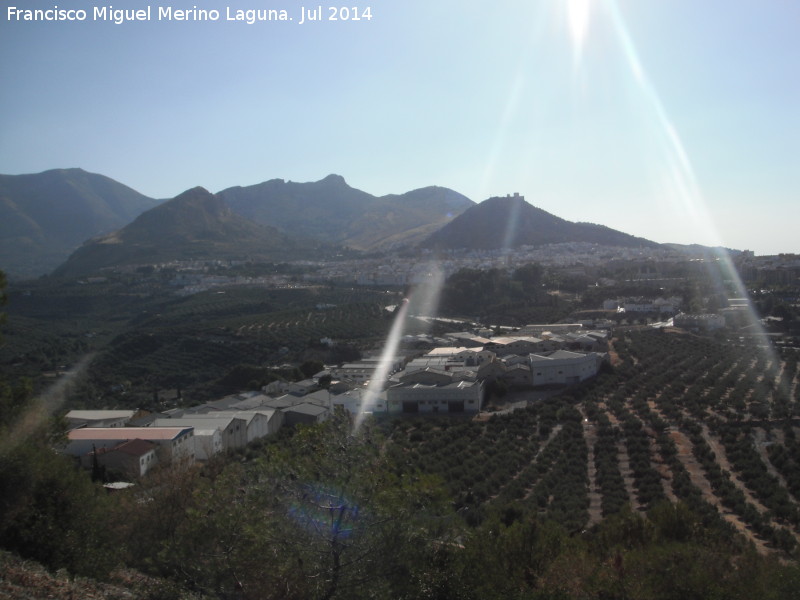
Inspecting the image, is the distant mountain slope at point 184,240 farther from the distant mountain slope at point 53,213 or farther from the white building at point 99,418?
the white building at point 99,418

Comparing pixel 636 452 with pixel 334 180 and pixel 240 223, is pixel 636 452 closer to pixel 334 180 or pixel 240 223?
pixel 240 223

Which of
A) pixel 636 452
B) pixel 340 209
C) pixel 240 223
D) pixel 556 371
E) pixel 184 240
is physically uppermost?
pixel 340 209

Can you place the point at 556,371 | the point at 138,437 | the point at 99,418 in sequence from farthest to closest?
the point at 556,371 < the point at 99,418 < the point at 138,437

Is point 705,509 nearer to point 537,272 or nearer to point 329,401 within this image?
point 329,401

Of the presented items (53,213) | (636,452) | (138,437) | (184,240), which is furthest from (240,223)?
(636,452)

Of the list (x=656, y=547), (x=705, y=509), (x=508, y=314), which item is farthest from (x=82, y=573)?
(x=508, y=314)

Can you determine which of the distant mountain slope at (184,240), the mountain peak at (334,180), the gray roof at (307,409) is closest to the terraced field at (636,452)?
the gray roof at (307,409)

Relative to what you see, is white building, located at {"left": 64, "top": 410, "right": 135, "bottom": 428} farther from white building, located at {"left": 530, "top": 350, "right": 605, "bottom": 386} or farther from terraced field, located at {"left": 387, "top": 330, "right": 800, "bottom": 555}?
white building, located at {"left": 530, "top": 350, "right": 605, "bottom": 386}
